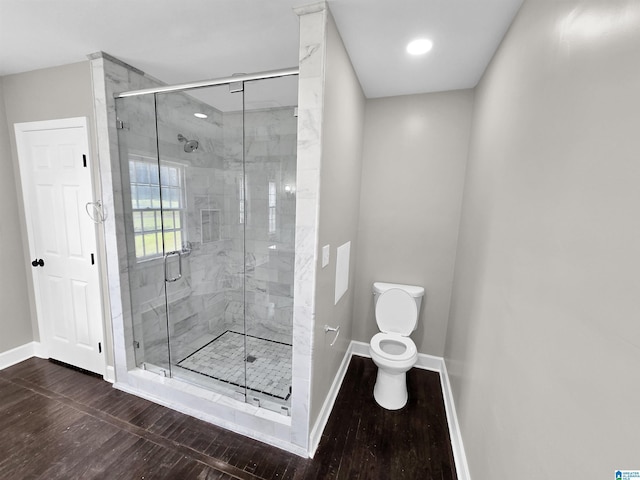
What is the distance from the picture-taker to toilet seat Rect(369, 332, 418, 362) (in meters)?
2.09

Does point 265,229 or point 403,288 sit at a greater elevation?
point 265,229

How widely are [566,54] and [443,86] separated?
5.18 feet

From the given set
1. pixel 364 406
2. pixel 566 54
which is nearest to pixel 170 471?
pixel 364 406

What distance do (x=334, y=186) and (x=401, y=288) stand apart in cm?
132

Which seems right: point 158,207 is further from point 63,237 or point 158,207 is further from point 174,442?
point 174,442

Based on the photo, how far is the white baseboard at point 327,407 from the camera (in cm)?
175

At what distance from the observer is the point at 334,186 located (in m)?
1.78

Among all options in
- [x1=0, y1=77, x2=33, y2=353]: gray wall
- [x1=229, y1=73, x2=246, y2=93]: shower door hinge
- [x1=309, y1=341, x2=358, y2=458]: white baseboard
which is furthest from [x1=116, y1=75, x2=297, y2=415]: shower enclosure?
[x1=0, y1=77, x2=33, y2=353]: gray wall

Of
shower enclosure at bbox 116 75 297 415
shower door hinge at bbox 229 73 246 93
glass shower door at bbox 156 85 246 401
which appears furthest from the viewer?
glass shower door at bbox 156 85 246 401

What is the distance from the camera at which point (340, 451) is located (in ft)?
5.74

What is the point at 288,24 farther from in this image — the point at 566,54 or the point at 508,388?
the point at 508,388

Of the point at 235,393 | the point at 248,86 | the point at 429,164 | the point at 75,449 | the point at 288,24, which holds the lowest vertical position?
the point at 75,449

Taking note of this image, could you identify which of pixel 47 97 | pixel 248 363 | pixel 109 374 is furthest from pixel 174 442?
pixel 47 97

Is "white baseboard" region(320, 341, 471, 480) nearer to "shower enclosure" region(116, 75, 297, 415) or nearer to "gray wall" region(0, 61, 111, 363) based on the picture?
"shower enclosure" region(116, 75, 297, 415)
